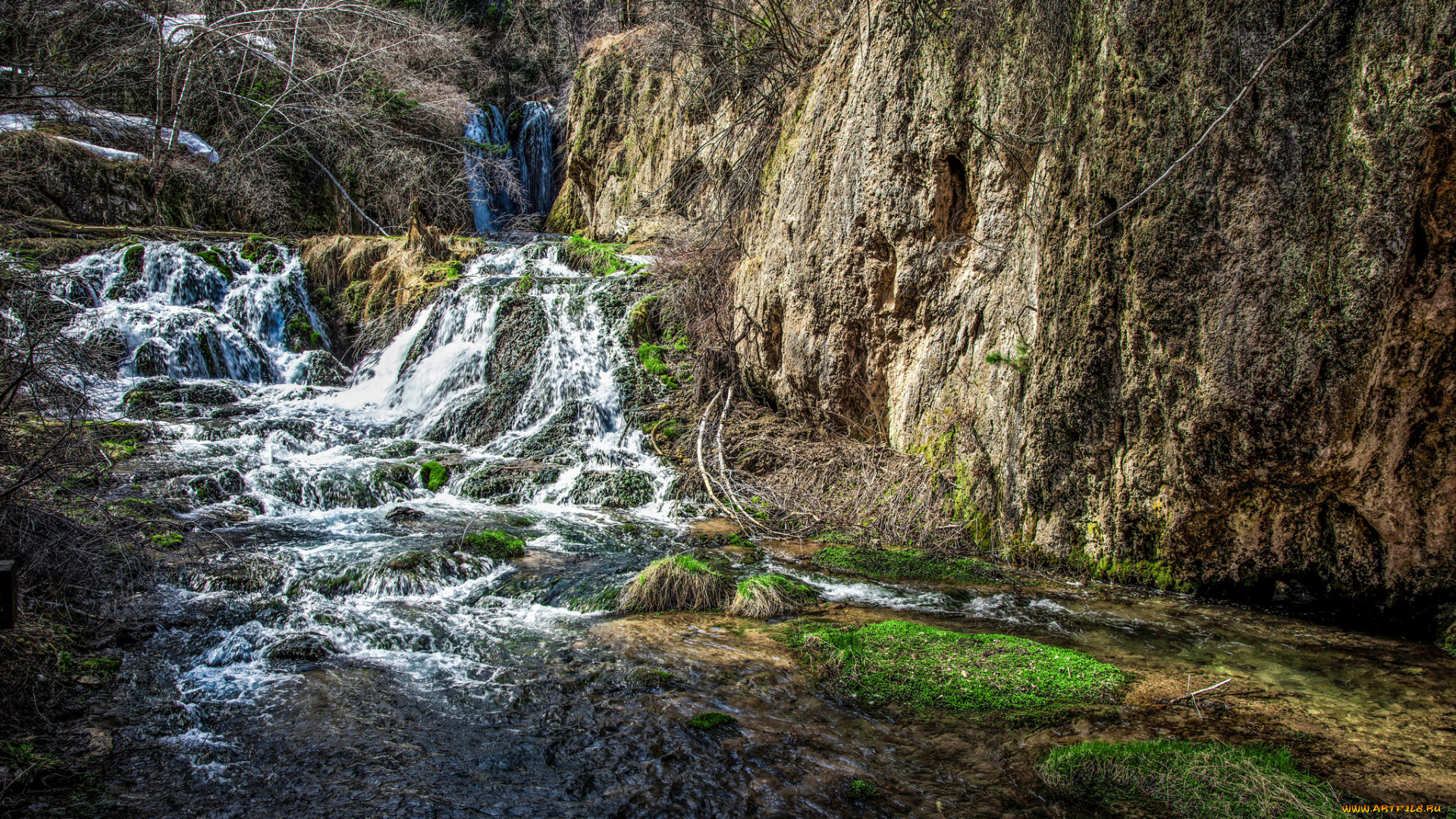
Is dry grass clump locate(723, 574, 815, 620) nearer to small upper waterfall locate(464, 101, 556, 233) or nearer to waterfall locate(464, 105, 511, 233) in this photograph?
waterfall locate(464, 105, 511, 233)

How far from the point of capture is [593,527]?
7.44 m

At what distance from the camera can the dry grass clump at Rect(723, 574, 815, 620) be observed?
197 inches

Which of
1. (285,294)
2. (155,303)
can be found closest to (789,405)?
(285,294)

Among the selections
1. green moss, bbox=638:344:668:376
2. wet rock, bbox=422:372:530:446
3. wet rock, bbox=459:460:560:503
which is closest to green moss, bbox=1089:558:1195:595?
wet rock, bbox=459:460:560:503

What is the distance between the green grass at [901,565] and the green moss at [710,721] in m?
2.58

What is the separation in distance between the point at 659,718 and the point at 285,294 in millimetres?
12652

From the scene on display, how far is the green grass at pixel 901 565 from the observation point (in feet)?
18.7

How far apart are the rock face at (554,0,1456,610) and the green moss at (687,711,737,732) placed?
10.9 ft

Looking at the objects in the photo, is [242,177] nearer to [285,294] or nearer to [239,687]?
[285,294]

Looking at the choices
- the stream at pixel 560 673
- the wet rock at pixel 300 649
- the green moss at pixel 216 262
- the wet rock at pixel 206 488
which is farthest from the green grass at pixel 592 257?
the wet rock at pixel 300 649

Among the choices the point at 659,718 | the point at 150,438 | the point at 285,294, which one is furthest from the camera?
the point at 285,294

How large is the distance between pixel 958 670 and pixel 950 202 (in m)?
4.53

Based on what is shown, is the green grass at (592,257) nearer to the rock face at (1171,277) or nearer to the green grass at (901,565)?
the rock face at (1171,277)

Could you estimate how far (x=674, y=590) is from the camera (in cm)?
523
